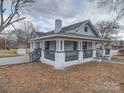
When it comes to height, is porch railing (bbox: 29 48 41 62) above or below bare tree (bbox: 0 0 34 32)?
below

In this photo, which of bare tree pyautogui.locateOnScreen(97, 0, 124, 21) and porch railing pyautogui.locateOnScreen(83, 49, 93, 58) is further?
porch railing pyautogui.locateOnScreen(83, 49, 93, 58)

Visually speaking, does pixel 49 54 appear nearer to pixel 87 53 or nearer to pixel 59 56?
pixel 59 56

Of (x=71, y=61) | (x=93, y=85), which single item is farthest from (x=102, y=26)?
(x=93, y=85)

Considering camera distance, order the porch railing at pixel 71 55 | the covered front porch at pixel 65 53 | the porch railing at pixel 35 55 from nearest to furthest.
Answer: the covered front porch at pixel 65 53
the porch railing at pixel 71 55
the porch railing at pixel 35 55

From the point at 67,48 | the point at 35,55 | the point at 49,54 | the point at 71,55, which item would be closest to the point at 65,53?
the point at 71,55

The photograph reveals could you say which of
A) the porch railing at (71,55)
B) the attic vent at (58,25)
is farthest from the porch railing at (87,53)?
the attic vent at (58,25)

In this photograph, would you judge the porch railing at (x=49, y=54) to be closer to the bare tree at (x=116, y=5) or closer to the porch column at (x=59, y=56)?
the porch column at (x=59, y=56)

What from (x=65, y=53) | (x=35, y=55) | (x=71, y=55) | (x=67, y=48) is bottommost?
(x=35, y=55)

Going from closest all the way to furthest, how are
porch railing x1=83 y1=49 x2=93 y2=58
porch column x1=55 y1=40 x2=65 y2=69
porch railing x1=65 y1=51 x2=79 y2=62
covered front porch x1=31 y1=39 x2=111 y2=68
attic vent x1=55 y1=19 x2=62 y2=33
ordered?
porch column x1=55 y1=40 x2=65 y2=69 < covered front porch x1=31 y1=39 x2=111 y2=68 < porch railing x1=65 y1=51 x2=79 y2=62 < porch railing x1=83 y1=49 x2=93 y2=58 < attic vent x1=55 y1=19 x2=62 y2=33

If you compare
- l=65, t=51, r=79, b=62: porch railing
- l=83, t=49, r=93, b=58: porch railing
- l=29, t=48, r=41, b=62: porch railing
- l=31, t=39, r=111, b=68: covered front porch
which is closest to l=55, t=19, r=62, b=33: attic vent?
l=31, t=39, r=111, b=68: covered front porch

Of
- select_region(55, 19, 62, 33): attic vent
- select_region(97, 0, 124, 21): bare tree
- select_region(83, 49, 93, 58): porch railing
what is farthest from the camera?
select_region(55, 19, 62, 33): attic vent

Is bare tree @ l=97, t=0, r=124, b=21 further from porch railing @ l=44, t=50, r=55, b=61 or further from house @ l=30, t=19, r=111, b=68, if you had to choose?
porch railing @ l=44, t=50, r=55, b=61

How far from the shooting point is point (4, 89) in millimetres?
6246

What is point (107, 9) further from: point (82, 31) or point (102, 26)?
point (102, 26)
